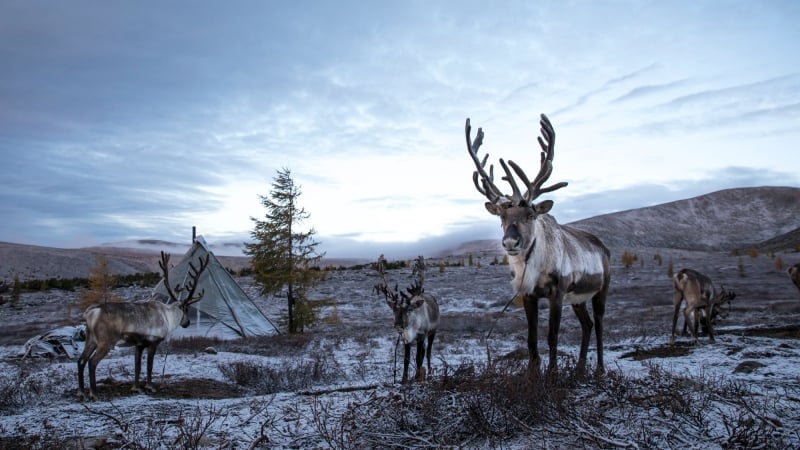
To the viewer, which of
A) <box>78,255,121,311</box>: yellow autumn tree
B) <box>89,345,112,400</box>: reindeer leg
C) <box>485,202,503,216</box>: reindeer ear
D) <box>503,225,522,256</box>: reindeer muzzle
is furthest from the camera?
<box>78,255,121,311</box>: yellow autumn tree

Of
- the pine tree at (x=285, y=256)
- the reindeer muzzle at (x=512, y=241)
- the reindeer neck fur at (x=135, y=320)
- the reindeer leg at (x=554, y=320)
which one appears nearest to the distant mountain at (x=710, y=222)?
the pine tree at (x=285, y=256)

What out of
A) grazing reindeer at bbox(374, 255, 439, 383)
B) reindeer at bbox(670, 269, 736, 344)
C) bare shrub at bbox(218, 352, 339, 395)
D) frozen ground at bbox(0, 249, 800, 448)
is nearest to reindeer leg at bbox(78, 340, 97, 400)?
frozen ground at bbox(0, 249, 800, 448)

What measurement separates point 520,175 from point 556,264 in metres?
1.00

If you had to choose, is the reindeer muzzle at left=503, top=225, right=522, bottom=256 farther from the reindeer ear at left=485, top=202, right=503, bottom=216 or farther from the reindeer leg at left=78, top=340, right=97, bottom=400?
the reindeer leg at left=78, top=340, right=97, bottom=400

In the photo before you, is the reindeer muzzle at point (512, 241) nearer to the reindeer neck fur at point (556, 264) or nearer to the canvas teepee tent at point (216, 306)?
the reindeer neck fur at point (556, 264)

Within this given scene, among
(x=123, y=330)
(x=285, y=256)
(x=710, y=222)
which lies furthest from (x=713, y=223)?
(x=123, y=330)

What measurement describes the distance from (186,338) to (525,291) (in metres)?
14.3

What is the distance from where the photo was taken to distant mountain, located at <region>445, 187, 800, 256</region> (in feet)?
188

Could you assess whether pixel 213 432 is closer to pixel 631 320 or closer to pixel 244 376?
pixel 244 376

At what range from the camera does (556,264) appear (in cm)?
538

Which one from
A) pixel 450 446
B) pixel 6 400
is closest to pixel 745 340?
pixel 450 446

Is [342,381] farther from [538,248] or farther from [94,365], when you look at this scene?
[538,248]

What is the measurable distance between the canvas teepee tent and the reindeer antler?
549 inches

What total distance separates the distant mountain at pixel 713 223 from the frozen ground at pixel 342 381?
3439cm
